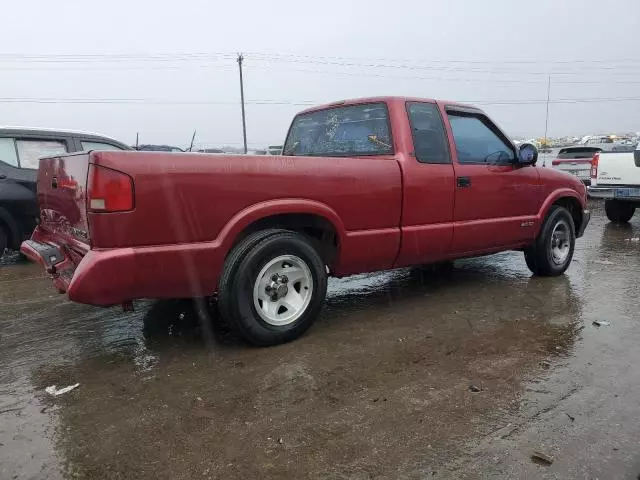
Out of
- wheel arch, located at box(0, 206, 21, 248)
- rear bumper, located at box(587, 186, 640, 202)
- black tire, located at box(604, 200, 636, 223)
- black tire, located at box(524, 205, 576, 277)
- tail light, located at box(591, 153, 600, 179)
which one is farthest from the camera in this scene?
black tire, located at box(604, 200, 636, 223)

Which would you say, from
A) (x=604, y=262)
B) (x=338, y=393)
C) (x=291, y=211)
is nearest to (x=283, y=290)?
(x=291, y=211)

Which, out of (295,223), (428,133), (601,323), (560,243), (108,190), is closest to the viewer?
(108,190)

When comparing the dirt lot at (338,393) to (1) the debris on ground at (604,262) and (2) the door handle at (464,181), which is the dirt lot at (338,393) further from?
(1) the debris on ground at (604,262)

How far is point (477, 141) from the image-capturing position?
4.98 m

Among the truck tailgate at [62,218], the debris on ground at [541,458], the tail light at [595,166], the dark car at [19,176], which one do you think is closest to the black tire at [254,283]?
the truck tailgate at [62,218]

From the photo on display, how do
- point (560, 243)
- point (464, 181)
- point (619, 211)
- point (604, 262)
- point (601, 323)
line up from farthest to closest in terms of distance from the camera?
point (619, 211), point (604, 262), point (560, 243), point (464, 181), point (601, 323)

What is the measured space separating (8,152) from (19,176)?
13.6 inches

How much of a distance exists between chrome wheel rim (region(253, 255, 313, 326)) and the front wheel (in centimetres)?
919

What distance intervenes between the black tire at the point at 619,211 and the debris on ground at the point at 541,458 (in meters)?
9.74

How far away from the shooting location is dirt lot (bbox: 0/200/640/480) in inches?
92.0

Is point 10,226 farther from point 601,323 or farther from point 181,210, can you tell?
point 601,323

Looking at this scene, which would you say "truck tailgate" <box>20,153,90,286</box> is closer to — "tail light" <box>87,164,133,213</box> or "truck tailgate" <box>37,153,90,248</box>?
"truck tailgate" <box>37,153,90,248</box>

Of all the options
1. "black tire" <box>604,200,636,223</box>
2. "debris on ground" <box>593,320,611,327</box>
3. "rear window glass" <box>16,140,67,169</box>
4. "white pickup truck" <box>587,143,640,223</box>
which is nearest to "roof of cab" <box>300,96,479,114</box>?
"debris on ground" <box>593,320,611,327</box>

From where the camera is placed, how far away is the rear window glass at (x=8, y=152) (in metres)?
6.52
